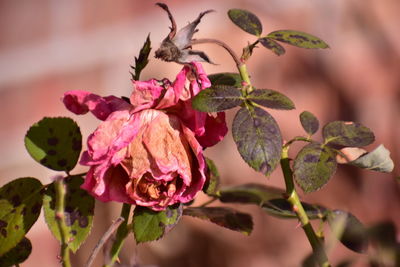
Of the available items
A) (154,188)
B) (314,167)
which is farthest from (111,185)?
(314,167)

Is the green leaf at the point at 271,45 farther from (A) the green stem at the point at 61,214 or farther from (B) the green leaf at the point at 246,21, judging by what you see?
(A) the green stem at the point at 61,214

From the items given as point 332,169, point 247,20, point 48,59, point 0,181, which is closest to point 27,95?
point 48,59

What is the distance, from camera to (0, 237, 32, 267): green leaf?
0.51m

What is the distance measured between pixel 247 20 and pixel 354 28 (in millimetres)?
601

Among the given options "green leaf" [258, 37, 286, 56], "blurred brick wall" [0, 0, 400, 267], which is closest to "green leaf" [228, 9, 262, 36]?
"green leaf" [258, 37, 286, 56]

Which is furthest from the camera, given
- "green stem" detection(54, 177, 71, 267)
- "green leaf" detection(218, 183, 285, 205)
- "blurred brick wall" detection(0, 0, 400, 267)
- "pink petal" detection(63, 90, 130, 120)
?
"blurred brick wall" detection(0, 0, 400, 267)

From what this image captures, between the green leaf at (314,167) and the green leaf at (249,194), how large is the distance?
0.46 ft

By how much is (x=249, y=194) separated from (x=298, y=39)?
0.18 m

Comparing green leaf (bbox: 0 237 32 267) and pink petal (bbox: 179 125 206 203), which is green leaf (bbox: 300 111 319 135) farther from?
green leaf (bbox: 0 237 32 267)

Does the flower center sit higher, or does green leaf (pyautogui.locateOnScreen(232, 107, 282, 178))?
green leaf (pyautogui.locateOnScreen(232, 107, 282, 178))

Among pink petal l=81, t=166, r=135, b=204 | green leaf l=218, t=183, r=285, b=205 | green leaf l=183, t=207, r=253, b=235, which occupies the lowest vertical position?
green leaf l=218, t=183, r=285, b=205

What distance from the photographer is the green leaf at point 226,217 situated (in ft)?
1.67

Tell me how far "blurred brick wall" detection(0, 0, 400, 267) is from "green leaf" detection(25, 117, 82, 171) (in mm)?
378

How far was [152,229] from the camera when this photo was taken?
46 cm
